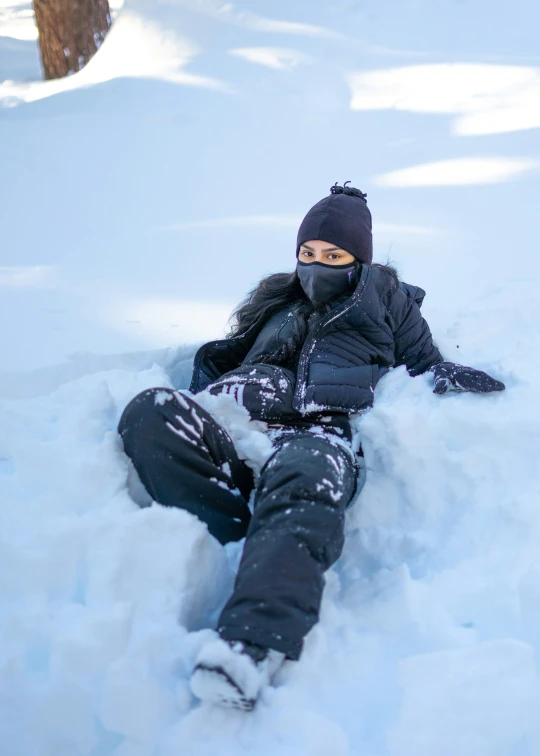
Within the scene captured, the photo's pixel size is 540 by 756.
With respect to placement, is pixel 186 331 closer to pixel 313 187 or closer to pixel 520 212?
pixel 313 187

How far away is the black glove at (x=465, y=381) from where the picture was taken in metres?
2.22

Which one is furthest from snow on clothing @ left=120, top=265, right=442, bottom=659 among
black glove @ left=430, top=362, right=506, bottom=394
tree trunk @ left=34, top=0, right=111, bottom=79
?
tree trunk @ left=34, top=0, right=111, bottom=79

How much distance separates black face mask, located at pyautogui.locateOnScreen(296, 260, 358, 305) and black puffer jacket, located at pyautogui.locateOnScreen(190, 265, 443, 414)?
70 millimetres

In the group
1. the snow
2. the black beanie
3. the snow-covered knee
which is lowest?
the snow

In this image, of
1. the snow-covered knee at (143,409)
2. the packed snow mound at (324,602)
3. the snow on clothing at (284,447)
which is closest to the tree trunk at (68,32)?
the snow on clothing at (284,447)

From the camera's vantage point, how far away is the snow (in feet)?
4.37

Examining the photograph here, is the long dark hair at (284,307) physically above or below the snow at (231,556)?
above

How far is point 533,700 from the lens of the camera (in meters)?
1.35

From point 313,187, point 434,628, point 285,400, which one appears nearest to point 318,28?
point 313,187

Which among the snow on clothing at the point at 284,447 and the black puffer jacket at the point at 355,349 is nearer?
the snow on clothing at the point at 284,447

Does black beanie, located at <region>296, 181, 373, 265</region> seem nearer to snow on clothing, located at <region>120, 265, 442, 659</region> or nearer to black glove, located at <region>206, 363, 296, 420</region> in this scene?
snow on clothing, located at <region>120, 265, 442, 659</region>

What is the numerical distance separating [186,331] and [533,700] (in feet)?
6.75

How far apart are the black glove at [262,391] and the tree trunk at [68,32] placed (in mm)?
4952

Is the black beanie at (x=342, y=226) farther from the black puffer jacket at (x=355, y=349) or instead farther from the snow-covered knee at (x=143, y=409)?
the snow-covered knee at (x=143, y=409)
